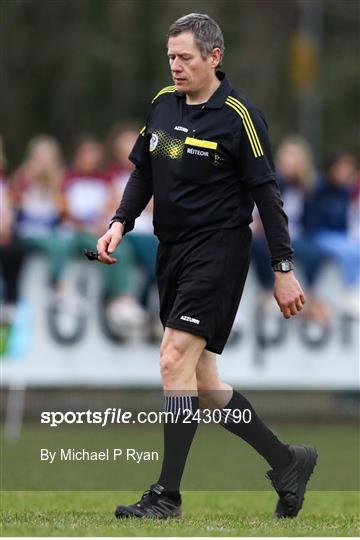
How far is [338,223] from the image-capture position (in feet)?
49.2

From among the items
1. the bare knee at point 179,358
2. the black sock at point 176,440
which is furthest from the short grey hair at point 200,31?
the black sock at point 176,440

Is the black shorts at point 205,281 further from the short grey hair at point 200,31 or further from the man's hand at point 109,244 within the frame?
the short grey hair at point 200,31

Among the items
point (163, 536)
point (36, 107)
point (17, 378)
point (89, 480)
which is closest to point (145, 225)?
point (17, 378)

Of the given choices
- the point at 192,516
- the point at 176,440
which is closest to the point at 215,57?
the point at 176,440

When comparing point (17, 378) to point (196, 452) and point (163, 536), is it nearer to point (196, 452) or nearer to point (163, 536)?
point (196, 452)

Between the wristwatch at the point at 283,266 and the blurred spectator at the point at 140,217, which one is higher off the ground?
the wristwatch at the point at 283,266

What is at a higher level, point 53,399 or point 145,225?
point 145,225

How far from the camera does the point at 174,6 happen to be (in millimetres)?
51969

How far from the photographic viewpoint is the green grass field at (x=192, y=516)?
6953 mm

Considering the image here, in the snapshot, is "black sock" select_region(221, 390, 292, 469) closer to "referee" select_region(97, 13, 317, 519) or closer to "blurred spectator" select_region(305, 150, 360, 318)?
"referee" select_region(97, 13, 317, 519)

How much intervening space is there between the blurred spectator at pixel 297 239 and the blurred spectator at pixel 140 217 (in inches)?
40.1

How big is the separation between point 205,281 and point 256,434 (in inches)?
36.2

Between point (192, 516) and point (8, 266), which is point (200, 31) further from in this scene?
point (8, 266)

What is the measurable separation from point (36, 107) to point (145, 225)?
2830cm
